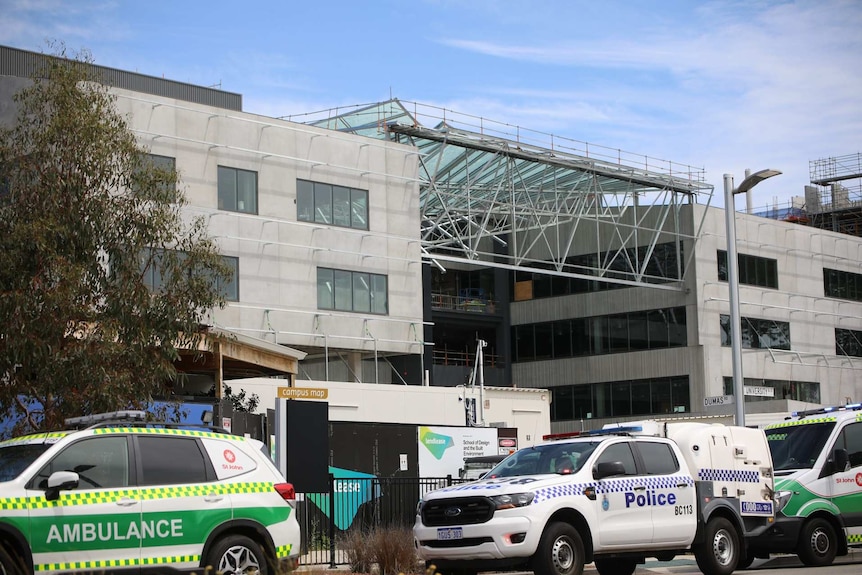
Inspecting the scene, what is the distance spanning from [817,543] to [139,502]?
1139cm

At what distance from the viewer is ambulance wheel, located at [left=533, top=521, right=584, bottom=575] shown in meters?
14.1

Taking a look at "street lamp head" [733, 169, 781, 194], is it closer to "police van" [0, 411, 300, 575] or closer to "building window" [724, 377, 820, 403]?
"police van" [0, 411, 300, 575]

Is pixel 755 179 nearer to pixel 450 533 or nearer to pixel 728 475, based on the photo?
pixel 728 475

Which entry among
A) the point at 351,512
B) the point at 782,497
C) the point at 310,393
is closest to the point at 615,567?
the point at 782,497

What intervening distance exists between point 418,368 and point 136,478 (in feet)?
116

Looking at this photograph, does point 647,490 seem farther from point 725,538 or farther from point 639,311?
point 639,311

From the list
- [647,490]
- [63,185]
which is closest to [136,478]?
[63,185]

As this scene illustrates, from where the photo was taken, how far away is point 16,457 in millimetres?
11766

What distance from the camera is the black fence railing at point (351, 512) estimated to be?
1892cm

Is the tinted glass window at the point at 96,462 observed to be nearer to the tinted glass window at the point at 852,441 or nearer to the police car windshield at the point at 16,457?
the police car windshield at the point at 16,457

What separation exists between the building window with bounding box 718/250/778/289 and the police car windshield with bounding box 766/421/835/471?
39.6 m

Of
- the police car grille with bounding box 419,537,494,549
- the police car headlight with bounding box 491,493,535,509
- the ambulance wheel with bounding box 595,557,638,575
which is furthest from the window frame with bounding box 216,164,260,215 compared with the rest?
the police car headlight with bounding box 491,493,535,509

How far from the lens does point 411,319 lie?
47031mm

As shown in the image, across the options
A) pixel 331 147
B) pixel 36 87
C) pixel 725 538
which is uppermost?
pixel 331 147
